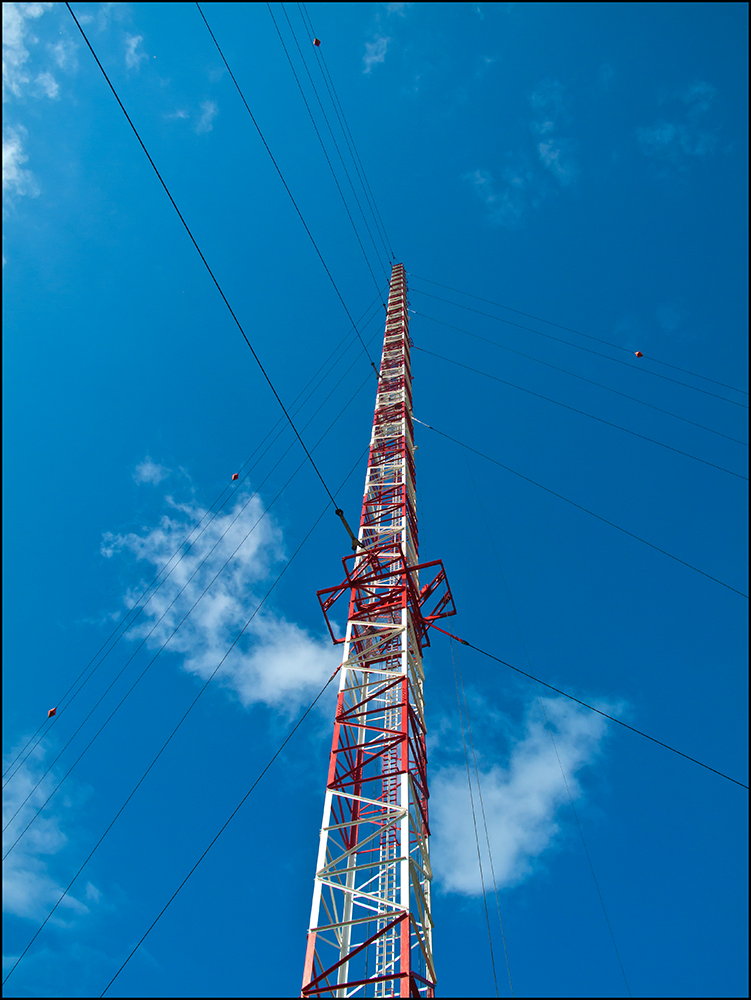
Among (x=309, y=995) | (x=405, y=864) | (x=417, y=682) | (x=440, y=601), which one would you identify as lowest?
(x=309, y=995)

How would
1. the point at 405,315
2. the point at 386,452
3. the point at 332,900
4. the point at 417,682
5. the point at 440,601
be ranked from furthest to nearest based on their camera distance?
1. the point at 405,315
2. the point at 386,452
3. the point at 440,601
4. the point at 417,682
5. the point at 332,900

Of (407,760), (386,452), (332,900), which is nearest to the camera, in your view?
(332,900)

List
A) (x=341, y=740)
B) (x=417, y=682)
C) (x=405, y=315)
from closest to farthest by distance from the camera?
(x=341, y=740) → (x=417, y=682) → (x=405, y=315)

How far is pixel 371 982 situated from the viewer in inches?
466

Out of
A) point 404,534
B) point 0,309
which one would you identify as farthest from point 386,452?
point 0,309

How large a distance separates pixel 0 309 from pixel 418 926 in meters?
18.5

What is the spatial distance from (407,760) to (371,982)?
4907 millimetres

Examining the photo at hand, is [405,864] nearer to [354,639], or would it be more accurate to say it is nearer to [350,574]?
[354,639]

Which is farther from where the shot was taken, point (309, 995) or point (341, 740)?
point (341, 740)

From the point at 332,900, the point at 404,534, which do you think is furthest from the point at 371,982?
the point at 404,534

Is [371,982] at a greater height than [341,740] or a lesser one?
lesser

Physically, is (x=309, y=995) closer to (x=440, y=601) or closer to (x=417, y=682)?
(x=417, y=682)

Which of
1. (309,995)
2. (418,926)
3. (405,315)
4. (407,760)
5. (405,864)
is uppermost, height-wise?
(405,315)

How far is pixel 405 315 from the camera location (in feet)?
128
